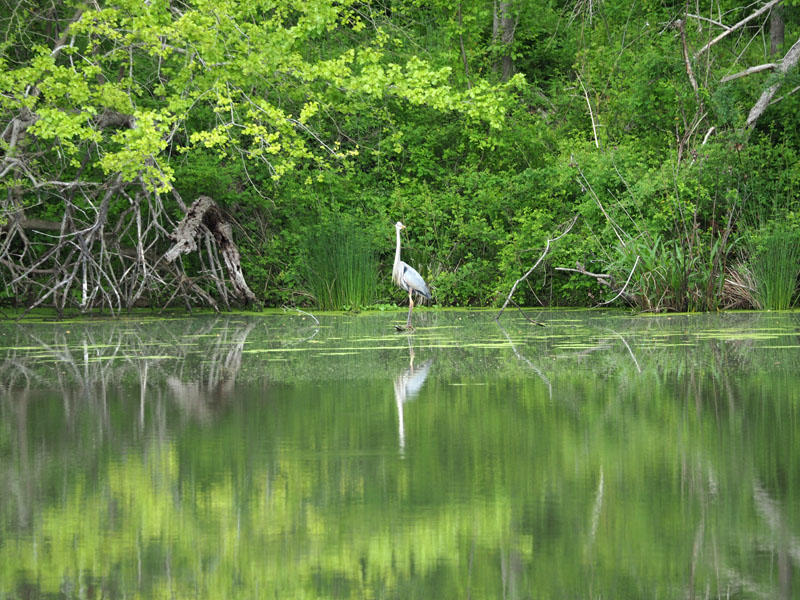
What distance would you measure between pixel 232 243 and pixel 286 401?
10.7 metres

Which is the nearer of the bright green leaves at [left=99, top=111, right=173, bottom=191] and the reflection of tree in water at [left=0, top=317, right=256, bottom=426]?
the reflection of tree in water at [left=0, top=317, right=256, bottom=426]

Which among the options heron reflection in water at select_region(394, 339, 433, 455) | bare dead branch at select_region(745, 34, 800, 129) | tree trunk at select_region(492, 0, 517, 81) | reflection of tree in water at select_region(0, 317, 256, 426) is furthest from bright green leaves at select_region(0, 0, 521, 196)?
heron reflection in water at select_region(394, 339, 433, 455)

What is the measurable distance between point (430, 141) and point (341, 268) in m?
3.39

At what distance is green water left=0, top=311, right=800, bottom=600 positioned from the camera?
3.38 metres

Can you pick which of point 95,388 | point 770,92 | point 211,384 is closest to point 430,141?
point 770,92

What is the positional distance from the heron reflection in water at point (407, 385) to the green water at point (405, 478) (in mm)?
34

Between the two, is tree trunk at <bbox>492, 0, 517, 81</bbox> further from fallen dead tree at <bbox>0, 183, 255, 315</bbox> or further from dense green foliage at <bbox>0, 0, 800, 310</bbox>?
fallen dead tree at <bbox>0, 183, 255, 315</bbox>

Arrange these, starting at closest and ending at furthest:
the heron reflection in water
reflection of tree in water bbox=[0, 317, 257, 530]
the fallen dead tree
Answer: reflection of tree in water bbox=[0, 317, 257, 530] < the heron reflection in water < the fallen dead tree

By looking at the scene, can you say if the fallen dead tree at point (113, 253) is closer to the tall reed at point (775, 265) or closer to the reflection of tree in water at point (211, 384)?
the reflection of tree in water at point (211, 384)

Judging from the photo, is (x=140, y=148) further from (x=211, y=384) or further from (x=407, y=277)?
(x=211, y=384)

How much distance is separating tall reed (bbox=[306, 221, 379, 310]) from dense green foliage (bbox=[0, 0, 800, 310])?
0.15 feet

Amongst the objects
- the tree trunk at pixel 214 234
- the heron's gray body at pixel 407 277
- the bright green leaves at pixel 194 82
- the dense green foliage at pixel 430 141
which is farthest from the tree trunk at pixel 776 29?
the tree trunk at pixel 214 234

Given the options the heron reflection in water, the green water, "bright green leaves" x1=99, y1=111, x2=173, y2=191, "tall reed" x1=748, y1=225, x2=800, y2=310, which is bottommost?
the green water

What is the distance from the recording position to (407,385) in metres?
7.80
